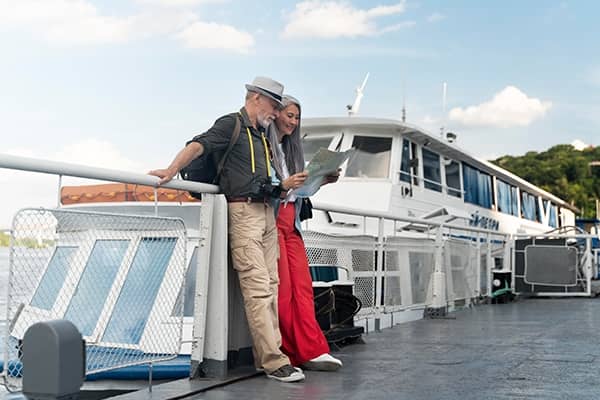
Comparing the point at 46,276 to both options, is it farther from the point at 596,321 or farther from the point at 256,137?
the point at 596,321

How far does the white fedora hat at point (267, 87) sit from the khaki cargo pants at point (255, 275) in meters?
0.68

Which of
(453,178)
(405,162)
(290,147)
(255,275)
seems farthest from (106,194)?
(453,178)

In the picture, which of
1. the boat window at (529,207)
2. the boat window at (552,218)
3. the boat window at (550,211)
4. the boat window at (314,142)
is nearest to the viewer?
the boat window at (314,142)

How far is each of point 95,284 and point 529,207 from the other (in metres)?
25.8

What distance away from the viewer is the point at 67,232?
13.2ft

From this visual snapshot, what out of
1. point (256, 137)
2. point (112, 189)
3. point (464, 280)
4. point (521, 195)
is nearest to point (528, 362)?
point (256, 137)

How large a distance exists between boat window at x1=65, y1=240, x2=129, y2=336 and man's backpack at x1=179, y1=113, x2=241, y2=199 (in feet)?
1.83

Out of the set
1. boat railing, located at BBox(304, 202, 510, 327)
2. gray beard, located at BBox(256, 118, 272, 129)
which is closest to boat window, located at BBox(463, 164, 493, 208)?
boat railing, located at BBox(304, 202, 510, 327)

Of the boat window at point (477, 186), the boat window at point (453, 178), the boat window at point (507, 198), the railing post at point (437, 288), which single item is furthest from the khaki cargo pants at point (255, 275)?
the boat window at point (507, 198)

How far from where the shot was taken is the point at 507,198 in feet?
81.4

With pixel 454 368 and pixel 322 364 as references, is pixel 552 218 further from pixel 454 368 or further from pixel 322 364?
pixel 322 364

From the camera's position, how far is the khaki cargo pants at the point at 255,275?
5.10m

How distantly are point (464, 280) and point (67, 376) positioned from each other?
34.7 feet

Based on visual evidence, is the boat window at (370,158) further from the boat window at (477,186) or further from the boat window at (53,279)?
the boat window at (53,279)
